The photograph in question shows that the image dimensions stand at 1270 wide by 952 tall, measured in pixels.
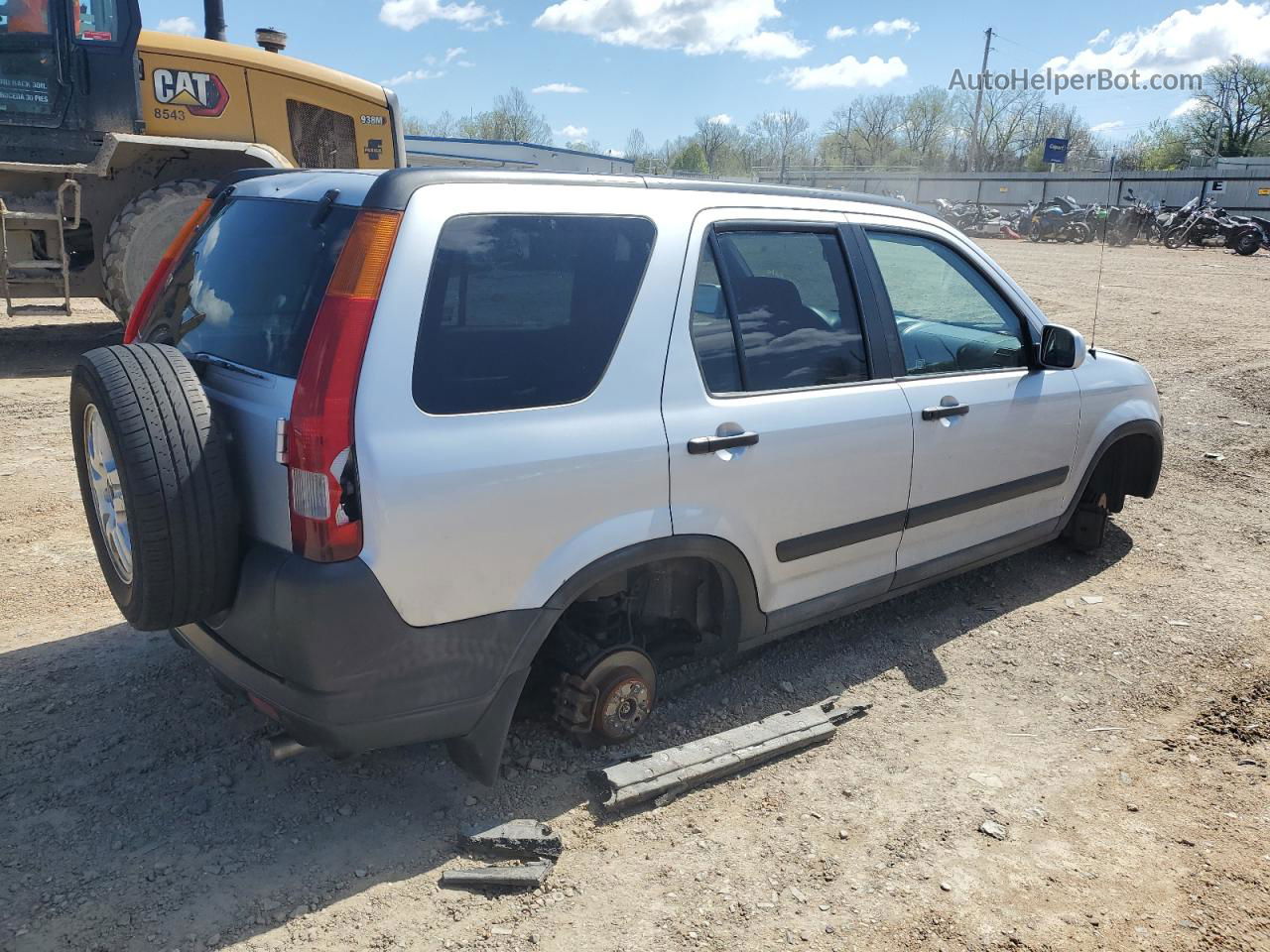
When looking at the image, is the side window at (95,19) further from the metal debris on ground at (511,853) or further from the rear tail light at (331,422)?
the metal debris on ground at (511,853)

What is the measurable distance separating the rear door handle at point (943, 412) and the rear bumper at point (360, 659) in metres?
1.79

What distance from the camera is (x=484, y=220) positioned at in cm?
271

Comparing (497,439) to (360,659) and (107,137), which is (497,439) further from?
(107,137)

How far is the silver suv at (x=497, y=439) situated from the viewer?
2502mm

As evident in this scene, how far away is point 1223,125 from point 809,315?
75054mm

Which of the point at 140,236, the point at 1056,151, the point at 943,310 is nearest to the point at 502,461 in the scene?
the point at 943,310

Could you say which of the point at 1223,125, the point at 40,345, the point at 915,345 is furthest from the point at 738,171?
the point at 915,345

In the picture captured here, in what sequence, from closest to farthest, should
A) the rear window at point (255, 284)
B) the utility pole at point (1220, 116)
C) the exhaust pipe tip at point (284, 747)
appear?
the rear window at point (255, 284)
the exhaust pipe tip at point (284, 747)
the utility pole at point (1220, 116)

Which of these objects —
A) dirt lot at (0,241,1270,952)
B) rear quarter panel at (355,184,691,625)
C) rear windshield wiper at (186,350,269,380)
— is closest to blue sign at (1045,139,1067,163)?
dirt lot at (0,241,1270,952)

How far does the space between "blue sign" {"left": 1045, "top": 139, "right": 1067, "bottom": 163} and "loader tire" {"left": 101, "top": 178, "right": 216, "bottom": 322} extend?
9360 millimetres

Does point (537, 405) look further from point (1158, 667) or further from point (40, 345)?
point (40, 345)

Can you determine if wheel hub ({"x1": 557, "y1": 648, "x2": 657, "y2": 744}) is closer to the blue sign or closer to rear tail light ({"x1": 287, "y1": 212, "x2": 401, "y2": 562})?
rear tail light ({"x1": 287, "y1": 212, "x2": 401, "y2": 562})

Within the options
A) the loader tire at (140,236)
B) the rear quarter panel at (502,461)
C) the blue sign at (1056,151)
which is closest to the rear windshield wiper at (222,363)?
the rear quarter panel at (502,461)

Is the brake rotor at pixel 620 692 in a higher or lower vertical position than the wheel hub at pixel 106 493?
lower
